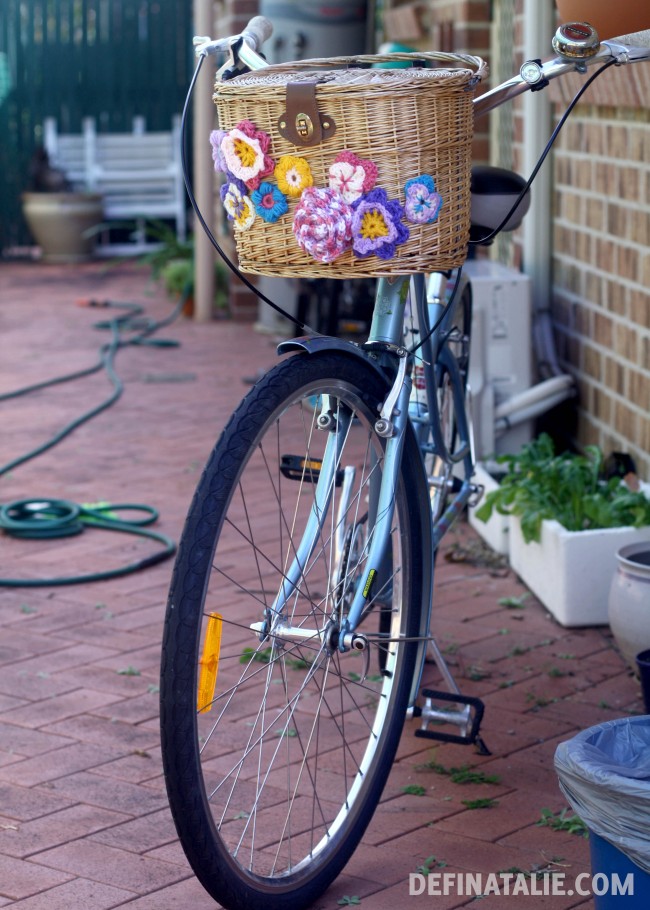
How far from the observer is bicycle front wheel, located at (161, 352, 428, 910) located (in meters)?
1.99

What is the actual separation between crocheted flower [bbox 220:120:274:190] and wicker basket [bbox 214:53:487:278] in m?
0.01

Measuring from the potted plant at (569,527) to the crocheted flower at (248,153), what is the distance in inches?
67.7

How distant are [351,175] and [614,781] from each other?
102 centimetres

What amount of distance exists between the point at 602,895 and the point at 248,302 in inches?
279

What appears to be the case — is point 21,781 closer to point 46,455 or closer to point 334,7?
point 46,455

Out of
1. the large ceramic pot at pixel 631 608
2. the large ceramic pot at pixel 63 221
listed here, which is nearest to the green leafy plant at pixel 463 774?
the large ceramic pot at pixel 631 608

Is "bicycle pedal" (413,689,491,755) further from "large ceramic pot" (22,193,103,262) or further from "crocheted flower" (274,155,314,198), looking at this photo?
"large ceramic pot" (22,193,103,262)

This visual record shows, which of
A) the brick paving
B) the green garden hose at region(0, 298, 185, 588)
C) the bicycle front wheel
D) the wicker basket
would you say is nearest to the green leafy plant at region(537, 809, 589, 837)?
the brick paving

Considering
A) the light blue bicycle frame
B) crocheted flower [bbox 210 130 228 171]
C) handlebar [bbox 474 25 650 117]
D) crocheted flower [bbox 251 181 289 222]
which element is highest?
handlebar [bbox 474 25 650 117]

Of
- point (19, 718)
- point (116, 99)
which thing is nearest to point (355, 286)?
point (19, 718)

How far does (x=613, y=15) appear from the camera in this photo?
2.64 meters

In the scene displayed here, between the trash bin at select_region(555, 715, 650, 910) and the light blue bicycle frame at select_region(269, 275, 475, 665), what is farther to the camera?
the light blue bicycle frame at select_region(269, 275, 475, 665)

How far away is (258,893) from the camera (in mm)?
2146

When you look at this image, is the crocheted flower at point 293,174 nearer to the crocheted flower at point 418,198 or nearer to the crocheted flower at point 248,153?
the crocheted flower at point 248,153
